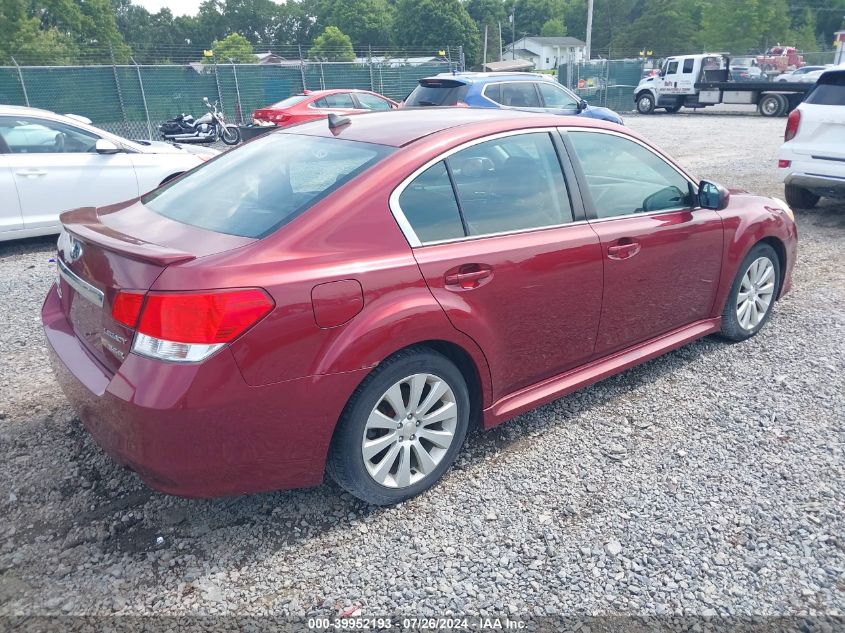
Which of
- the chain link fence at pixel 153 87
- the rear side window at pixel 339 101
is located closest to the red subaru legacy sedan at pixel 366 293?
the rear side window at pixel 339 101

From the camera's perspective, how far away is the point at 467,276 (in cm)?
285

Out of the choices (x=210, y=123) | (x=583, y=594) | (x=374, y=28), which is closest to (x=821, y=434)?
(x=583, y=594)

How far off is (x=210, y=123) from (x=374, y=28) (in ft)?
301

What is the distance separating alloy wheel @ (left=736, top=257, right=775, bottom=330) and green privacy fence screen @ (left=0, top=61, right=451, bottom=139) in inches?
708

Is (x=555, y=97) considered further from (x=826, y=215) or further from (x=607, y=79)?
(x=607, y=79)

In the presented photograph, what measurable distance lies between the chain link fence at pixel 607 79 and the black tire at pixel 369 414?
31.1 m

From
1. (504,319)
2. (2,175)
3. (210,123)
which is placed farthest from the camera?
(210,123)

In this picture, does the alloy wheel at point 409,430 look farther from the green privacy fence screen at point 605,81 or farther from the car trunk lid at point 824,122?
the green privacy fence screen at point 605,81

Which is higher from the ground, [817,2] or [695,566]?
[817,2]

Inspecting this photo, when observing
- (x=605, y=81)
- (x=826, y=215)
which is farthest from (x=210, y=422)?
(x=605, y=81)

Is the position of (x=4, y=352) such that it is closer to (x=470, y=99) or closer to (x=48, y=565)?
(x=48, y=565)

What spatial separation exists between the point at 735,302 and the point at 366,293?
2.96 meters

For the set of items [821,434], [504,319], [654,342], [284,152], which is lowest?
[821,434]

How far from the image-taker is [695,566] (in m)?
2.58
